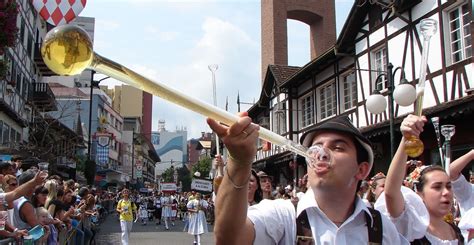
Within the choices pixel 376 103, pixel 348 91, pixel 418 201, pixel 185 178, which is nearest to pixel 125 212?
pixel 376 103

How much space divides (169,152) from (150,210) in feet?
420

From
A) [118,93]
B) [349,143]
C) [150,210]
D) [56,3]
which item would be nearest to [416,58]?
[56,3]

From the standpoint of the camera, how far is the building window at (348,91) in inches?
723

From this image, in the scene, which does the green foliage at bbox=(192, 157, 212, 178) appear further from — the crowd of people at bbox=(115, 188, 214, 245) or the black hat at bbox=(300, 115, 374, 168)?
the black hat at bbox=(300, 115, 374, 168)

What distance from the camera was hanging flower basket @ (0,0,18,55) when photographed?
12.6 meters

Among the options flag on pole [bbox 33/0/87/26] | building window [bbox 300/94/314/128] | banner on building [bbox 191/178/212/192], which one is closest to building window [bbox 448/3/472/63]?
flag on pole [bbox 33/0/87/26]

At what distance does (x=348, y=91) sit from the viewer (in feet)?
62.4

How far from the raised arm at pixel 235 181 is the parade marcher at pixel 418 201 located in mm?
1257

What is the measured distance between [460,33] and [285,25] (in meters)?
18.5

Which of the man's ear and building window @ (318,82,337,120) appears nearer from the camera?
the man's ear

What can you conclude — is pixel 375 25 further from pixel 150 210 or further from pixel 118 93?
pixel 118 93

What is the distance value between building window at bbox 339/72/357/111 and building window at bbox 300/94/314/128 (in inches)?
143

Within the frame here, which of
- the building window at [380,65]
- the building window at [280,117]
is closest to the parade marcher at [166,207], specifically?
the building window at [280,117]

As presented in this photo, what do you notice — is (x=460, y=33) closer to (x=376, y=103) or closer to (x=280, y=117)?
(x=376, y=103)
